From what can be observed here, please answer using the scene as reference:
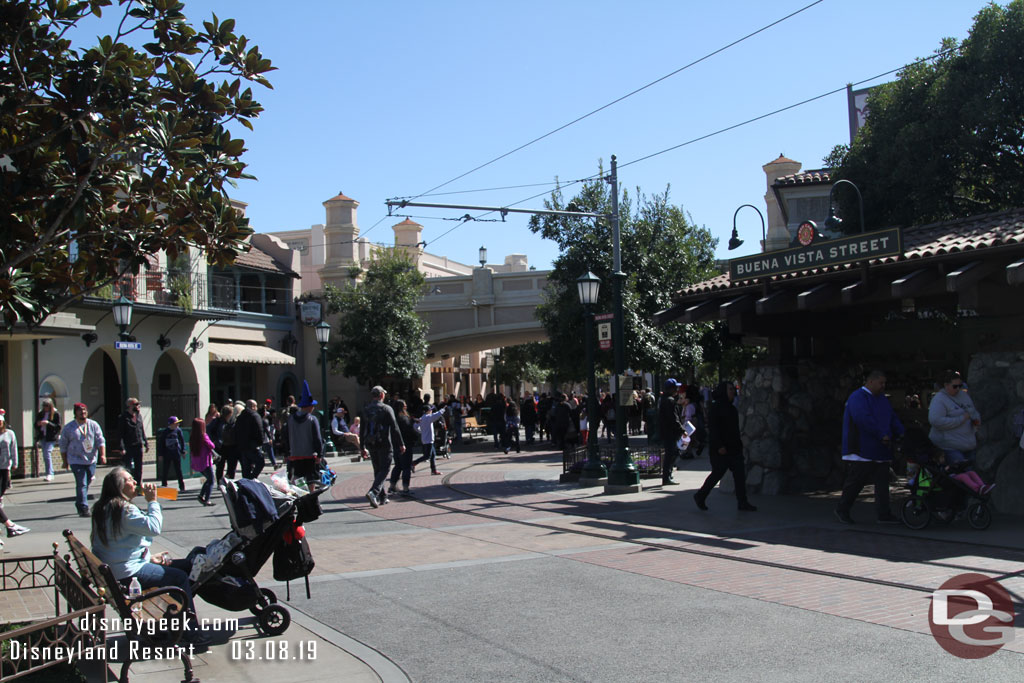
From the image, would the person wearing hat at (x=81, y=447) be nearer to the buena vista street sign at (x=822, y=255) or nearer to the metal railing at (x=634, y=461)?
the metal railing at (x=634, y=461)

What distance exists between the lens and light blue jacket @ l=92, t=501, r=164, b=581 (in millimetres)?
6113

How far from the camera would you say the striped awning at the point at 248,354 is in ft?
100

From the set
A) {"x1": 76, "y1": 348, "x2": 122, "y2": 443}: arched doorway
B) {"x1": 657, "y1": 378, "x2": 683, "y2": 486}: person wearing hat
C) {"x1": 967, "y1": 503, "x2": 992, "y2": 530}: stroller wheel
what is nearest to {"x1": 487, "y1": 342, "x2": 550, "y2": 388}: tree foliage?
{"x1": 76, "y1": 348, "x2": 122, "y2": 443}: arched doorway

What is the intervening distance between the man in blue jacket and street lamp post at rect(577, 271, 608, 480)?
5542 mm

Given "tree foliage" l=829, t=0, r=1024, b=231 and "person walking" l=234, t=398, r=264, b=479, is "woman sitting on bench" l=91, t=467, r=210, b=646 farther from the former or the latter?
"tree foliage" l=829, t=0, r=1024, b=231

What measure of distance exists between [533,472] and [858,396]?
1025 cm

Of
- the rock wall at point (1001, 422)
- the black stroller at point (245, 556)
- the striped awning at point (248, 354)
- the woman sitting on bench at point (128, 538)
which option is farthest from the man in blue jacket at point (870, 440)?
the striped awning at point (248, 354)

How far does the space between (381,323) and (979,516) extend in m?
25.6

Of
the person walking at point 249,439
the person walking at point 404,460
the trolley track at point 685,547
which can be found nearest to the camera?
the trolley track at point 685,547

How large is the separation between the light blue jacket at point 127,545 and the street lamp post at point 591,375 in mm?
10164

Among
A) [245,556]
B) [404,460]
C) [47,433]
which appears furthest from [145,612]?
[47,433]

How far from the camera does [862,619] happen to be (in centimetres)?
661

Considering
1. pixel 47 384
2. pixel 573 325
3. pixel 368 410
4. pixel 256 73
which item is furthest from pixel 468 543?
pixel 47 384

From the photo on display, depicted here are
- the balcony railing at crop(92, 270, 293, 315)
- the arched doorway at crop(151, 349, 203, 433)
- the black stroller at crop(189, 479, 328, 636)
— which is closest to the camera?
the black stroller at crop(189, 479, 328, 636)
